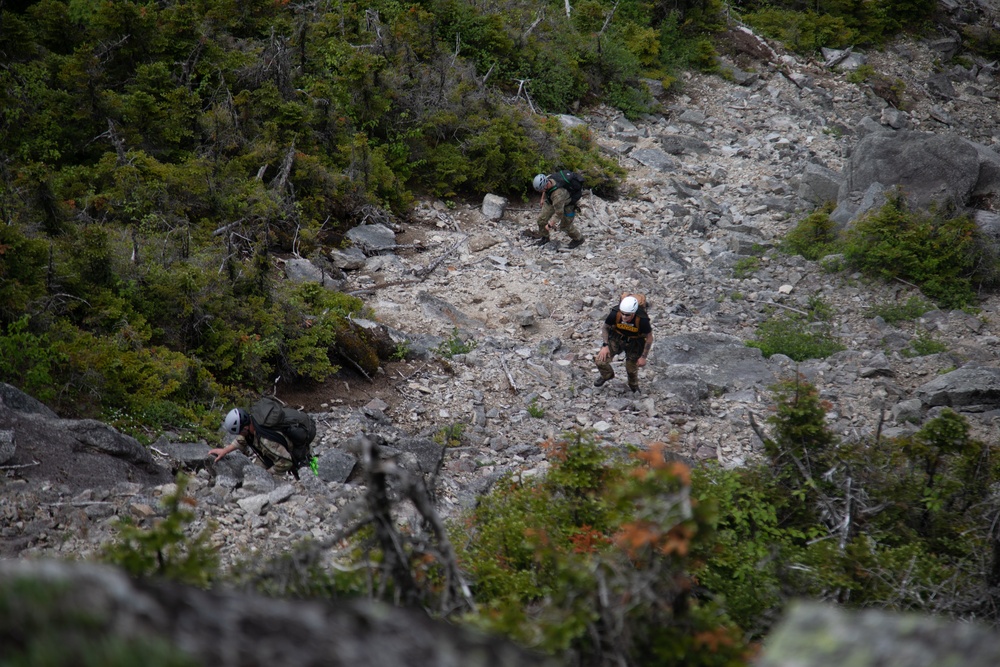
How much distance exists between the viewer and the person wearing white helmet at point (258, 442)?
698cm

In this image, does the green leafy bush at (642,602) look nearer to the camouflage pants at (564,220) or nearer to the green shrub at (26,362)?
the green shrub at (26,362)

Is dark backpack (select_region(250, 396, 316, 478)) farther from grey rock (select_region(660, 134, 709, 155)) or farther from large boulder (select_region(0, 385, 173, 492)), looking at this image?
grey rock (select_region(660, 134, 709, 155))

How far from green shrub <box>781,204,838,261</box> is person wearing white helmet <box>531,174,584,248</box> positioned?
3881 millimetres

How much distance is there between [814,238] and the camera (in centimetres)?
1282

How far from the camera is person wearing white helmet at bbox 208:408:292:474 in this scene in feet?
22.9

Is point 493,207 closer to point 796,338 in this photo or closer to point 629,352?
point 629,352

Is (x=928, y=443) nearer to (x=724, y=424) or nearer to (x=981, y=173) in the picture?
(x=724, y=424)

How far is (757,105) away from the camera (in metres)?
18.2

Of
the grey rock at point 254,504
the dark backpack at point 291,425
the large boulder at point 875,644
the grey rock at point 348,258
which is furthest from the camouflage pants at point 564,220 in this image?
the large boulder at point 875,644

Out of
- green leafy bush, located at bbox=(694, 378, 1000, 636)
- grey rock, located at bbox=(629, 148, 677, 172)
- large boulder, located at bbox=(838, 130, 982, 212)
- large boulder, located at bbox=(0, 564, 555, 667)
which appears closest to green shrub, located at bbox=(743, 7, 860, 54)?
grey rock, located at bbox=(629, 148, 677, 172)

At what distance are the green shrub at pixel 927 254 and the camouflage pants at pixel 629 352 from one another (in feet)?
17.3

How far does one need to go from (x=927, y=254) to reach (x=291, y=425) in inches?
420

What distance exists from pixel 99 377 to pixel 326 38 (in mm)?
9579

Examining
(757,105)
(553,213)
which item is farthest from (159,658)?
(757,105)
